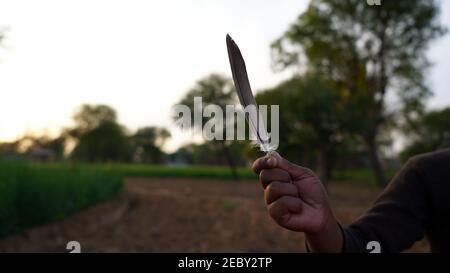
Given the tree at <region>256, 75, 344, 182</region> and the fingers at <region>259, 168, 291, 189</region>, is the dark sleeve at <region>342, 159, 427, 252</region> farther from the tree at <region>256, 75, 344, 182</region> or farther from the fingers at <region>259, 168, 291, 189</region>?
the tree at <region>256, 75, 344, 182</region>

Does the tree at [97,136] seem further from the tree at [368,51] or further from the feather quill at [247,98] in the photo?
the feather quill at [247,98]

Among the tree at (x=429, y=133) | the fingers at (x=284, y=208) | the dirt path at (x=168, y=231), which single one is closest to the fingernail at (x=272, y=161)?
the fingers at (x=284, y=208)

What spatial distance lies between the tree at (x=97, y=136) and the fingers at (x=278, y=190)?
2591 inches

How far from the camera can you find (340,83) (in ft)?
72.8

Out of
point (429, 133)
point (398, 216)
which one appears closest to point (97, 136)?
point (429, 133)

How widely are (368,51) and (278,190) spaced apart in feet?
69.1

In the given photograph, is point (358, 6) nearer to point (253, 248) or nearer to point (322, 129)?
point (322, 129)

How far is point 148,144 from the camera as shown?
79625mm

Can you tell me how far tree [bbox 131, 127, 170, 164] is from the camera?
77438 mm

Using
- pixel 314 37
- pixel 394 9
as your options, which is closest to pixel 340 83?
pixel 314 37

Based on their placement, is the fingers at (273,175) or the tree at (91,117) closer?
the fingers at (273,175)

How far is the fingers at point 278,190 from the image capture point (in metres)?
1.25

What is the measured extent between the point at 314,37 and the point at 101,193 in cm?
1338

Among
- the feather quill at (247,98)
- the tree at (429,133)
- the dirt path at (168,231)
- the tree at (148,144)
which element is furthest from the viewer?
the tree at (148,144)
